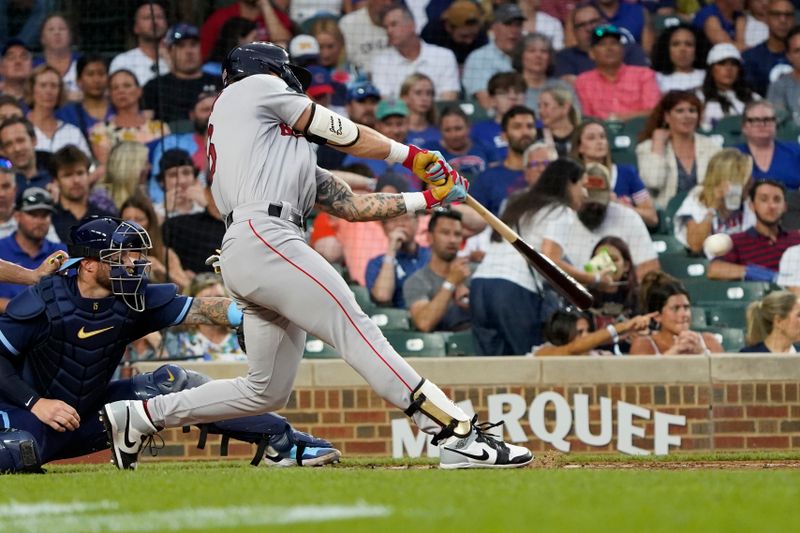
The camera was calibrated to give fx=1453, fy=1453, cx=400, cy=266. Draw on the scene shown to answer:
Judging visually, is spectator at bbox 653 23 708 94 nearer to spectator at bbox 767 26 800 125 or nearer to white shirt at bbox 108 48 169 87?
spectator at bbox 767 26 800 125

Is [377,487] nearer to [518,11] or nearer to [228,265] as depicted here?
[228,265]

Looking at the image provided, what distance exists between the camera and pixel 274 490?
489 centimetres

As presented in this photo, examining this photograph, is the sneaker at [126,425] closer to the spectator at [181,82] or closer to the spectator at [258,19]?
the spectator at [181,82]

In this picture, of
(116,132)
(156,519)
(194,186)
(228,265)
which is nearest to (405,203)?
(228,265)

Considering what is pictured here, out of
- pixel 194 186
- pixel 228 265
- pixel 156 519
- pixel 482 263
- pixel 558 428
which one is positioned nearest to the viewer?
pixel 156 519

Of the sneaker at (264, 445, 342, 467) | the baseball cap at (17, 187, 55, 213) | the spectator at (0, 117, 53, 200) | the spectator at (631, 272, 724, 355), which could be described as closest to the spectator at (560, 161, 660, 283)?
the spectator at (631, 272, 724, 355)

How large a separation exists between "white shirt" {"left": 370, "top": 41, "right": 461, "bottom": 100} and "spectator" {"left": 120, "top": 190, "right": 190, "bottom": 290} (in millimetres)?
2457

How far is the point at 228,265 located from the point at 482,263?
4.68 m

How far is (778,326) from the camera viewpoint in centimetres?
970

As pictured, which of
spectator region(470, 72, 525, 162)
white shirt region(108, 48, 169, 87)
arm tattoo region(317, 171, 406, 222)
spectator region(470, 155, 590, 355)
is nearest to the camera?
arm tattoo region(317, 171, 406, 222)

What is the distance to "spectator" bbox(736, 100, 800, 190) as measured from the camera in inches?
444

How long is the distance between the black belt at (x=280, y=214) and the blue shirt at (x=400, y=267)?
4.41 metres

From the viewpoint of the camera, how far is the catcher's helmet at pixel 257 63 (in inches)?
236

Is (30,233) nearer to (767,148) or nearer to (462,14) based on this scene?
(462,14)
